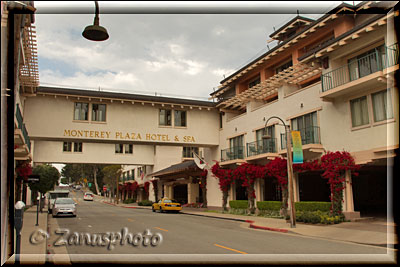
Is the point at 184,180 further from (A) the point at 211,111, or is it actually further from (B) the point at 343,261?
(B) the point at 343,261

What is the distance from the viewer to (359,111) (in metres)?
19.9

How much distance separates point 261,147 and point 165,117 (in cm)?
887

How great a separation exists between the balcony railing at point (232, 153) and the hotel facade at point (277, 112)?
0.30ft

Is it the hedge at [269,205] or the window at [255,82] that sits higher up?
the window at [255,82]

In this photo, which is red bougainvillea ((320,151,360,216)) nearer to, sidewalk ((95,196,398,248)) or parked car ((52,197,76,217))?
sidewalk ((95,196,398,248))

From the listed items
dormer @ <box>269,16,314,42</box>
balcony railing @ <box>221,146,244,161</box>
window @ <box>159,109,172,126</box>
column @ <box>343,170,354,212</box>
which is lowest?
column @ <box>343,170,354,212</box>

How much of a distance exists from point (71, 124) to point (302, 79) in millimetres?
17870

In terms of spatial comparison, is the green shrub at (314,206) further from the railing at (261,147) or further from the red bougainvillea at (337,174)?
the railing at (261,147)

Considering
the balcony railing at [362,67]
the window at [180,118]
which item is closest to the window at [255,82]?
the window at [180,118]

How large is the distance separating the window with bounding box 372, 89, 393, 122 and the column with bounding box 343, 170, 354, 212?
11.7 feet

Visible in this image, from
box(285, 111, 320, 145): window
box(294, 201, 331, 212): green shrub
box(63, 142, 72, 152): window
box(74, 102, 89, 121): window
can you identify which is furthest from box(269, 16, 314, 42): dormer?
box(63, 142, 72, 152): window

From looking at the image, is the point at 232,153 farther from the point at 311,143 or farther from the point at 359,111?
the point at 359,111

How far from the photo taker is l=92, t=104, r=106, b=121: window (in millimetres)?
28406

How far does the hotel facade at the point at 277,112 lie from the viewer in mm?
18547
